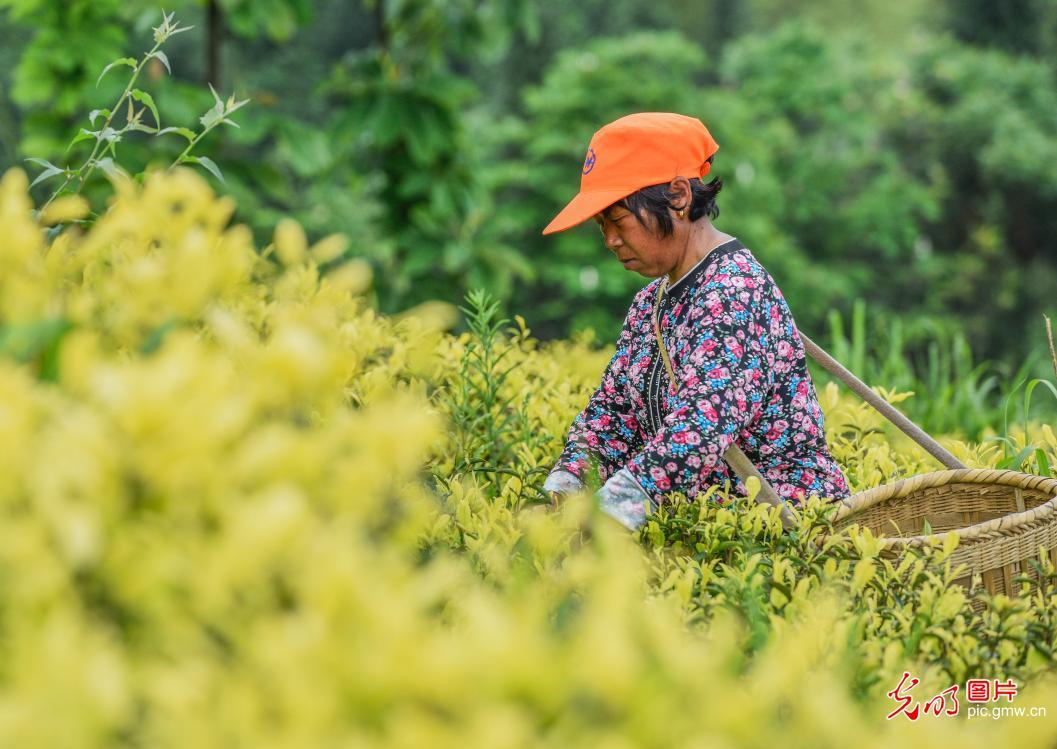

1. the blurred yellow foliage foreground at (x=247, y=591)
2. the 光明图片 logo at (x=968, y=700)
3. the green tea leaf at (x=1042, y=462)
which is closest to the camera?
the blurred yellow foliage foreground at (x=247, y=591)

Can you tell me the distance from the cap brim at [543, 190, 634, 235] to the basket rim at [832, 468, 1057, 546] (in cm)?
79

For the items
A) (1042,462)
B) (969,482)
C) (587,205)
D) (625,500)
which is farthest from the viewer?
(1042,462)

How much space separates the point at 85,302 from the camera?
115cm

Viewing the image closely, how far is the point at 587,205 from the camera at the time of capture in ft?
7.18

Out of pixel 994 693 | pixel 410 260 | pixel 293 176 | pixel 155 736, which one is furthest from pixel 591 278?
pixel 155 736

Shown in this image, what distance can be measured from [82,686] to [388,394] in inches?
50.6

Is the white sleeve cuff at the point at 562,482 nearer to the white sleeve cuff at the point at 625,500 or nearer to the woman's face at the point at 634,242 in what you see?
the white sleeve cuff at the point at 625,500

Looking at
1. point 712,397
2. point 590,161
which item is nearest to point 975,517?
point 712,397

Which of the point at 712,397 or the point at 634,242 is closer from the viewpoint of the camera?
the point at 712,397

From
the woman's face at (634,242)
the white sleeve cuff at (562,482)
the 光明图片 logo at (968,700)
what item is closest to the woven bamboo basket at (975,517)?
the 光明图片 logo at (968,700)

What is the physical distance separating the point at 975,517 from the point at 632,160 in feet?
4.05

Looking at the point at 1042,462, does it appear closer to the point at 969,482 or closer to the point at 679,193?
the point at 969,482

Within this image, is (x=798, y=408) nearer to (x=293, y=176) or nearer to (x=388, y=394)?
(x=388, y=394)

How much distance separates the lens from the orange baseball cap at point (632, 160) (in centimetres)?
219
